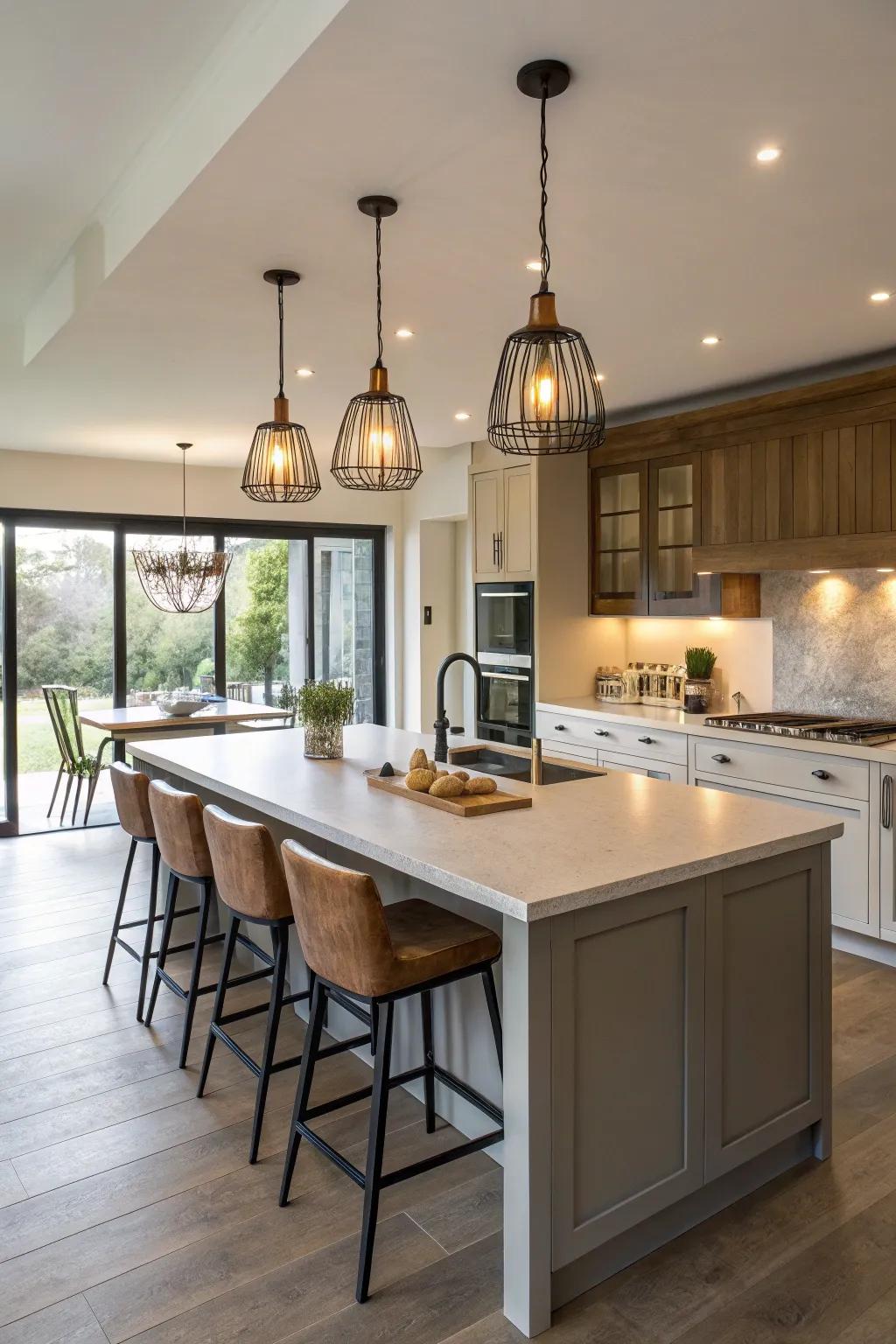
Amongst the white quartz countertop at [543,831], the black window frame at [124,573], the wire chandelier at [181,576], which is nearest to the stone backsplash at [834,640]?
the white quartz countertop at [543,831]

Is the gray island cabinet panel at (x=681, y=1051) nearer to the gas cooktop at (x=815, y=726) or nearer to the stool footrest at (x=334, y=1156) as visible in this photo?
the stool footrest at (x=334, y=1156)

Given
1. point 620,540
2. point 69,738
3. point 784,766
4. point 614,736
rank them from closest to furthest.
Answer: point 784,766 → point 614,736 → point 620,540 → point 69,738

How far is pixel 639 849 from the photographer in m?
2.20

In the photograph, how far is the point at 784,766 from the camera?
4.33 meters

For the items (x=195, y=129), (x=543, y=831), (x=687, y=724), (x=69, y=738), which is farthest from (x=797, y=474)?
(x=69, y=738)

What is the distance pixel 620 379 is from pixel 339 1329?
420 cm

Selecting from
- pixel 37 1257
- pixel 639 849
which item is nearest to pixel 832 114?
pixel 639 849

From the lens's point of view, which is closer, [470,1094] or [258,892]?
[470,1094]

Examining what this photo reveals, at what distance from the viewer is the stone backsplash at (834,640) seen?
455cm

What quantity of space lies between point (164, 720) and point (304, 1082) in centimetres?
375

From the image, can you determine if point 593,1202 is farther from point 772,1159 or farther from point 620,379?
point 620,379

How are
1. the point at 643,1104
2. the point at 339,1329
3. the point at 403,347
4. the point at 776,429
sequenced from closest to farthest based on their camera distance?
the point at 339,1329
the point at 643,1104
the point at 403,347
the point at 776,429

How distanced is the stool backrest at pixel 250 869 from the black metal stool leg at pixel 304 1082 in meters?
0.32

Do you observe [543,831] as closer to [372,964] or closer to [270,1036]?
[372,964]
